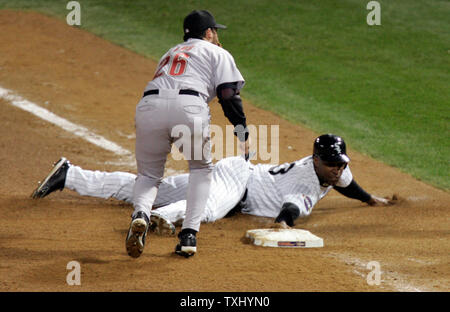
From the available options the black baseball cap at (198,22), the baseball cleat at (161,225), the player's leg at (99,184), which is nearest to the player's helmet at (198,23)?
the black baseball cap at (198,22)

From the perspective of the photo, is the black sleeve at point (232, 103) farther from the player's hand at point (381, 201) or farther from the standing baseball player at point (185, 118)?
the player's hand at point (381, 201)

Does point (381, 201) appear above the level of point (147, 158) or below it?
below

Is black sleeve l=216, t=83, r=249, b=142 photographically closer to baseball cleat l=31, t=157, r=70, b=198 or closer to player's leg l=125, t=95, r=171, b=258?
player's leg l=125, t=95, r=171, b=258

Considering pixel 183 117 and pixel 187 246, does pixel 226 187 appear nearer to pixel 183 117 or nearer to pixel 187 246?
pixel 187 246

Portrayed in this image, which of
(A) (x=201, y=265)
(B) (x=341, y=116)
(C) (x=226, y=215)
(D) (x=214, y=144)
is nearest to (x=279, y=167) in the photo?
(C) (x=226, y=215)

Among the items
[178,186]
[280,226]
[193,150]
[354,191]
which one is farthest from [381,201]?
[193,150]

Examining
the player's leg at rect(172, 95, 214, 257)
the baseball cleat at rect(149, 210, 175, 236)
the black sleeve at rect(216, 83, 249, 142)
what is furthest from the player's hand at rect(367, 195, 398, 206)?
the player's leg at rect(172, 95, 214, 257)
